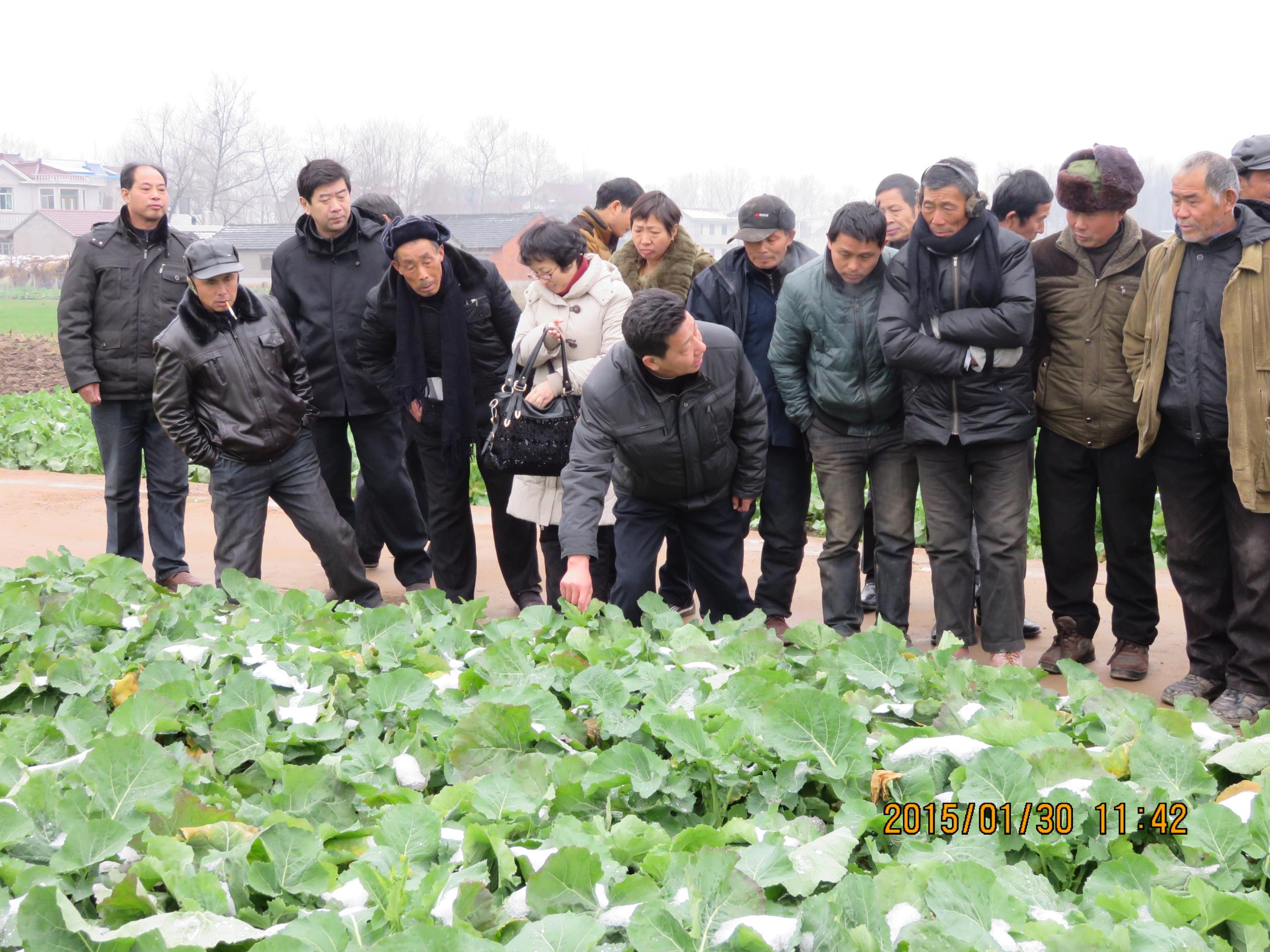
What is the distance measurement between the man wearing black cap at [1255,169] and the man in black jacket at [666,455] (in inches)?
78.0

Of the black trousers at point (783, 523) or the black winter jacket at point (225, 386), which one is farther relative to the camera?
the black trousers at point (783, 523)

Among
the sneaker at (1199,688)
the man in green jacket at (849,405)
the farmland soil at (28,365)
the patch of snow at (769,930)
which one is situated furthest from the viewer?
the farmland soil at (28,365)

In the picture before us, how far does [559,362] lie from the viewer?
5.66 m

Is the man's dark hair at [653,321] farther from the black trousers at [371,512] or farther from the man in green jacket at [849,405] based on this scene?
the black trousers at [371,512]

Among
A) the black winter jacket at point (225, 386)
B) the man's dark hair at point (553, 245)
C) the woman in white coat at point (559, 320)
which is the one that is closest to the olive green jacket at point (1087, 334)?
the woman in white coat at point (559, 320)

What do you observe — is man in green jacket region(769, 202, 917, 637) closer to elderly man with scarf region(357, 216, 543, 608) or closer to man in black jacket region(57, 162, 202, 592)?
elderly man with scarf region(357, 216, 543, 608)

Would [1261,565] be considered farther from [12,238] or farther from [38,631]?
[12,238]

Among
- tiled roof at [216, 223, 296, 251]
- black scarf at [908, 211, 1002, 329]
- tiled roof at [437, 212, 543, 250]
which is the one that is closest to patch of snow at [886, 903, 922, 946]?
black scarf at [908, 211, 1002, 329]

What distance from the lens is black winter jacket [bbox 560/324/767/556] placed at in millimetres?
4680

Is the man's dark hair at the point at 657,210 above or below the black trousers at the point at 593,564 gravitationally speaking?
above

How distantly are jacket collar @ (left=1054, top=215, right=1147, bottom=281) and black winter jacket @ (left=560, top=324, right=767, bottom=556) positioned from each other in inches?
57.0

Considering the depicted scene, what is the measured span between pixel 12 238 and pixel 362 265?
76913 mm

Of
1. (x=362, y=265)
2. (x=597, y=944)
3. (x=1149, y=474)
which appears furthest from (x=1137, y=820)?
(x=362, y=265)

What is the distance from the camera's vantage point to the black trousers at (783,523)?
5.77 meters
